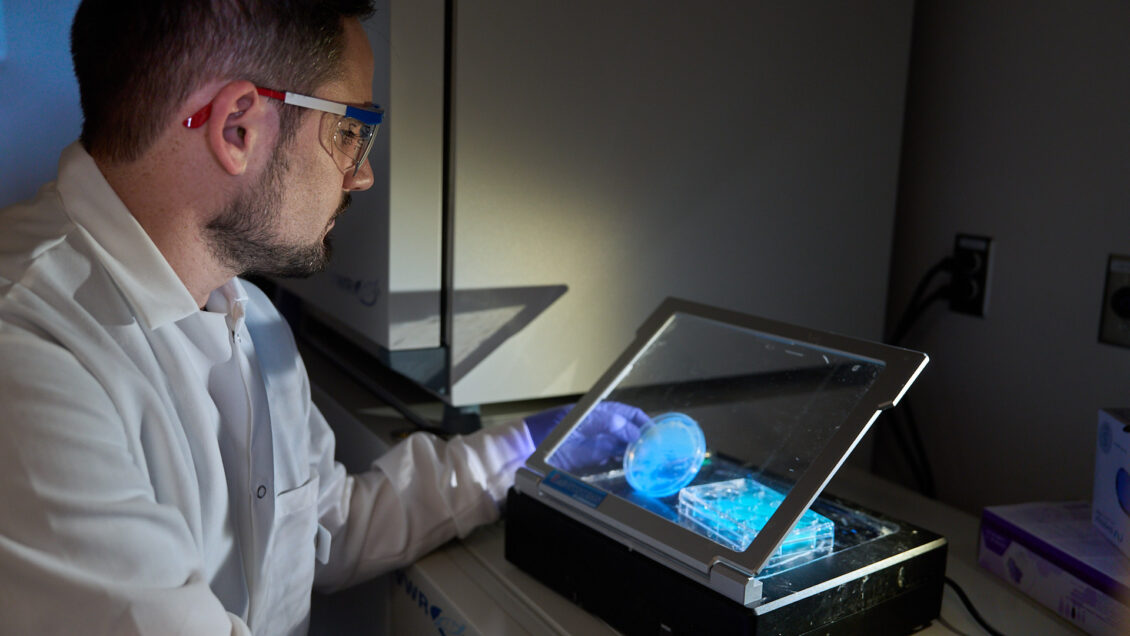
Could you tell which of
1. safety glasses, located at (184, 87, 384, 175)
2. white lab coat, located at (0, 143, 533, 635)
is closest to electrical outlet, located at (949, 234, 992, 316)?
white lab coat, located at (0, 143, 533, 635)

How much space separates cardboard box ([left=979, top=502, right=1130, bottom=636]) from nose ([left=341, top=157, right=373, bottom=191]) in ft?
2.54

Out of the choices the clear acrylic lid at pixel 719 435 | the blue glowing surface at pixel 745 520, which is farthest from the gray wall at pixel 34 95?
the blue glowing surface at pixel 745 520

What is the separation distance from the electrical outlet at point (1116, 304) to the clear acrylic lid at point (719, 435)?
48cm

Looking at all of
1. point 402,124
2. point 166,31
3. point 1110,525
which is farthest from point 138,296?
point 1110,525

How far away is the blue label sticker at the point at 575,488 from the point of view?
873 millimetres

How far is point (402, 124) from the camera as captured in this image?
3.30 ft

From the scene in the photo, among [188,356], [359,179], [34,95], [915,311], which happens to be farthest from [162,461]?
[915,311]

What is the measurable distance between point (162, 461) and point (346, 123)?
373 millimetres

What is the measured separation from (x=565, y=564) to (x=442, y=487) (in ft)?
0.72

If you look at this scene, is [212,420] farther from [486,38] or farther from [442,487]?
[486,38]

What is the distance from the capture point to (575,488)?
0.90 metres

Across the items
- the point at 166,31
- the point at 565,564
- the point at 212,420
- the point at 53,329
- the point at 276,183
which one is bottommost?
the point at 565,564

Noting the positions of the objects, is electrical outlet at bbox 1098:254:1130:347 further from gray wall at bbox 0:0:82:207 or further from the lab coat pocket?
gray wall at bbox 0:0:82:207

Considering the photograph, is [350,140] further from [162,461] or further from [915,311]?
[915,311]
